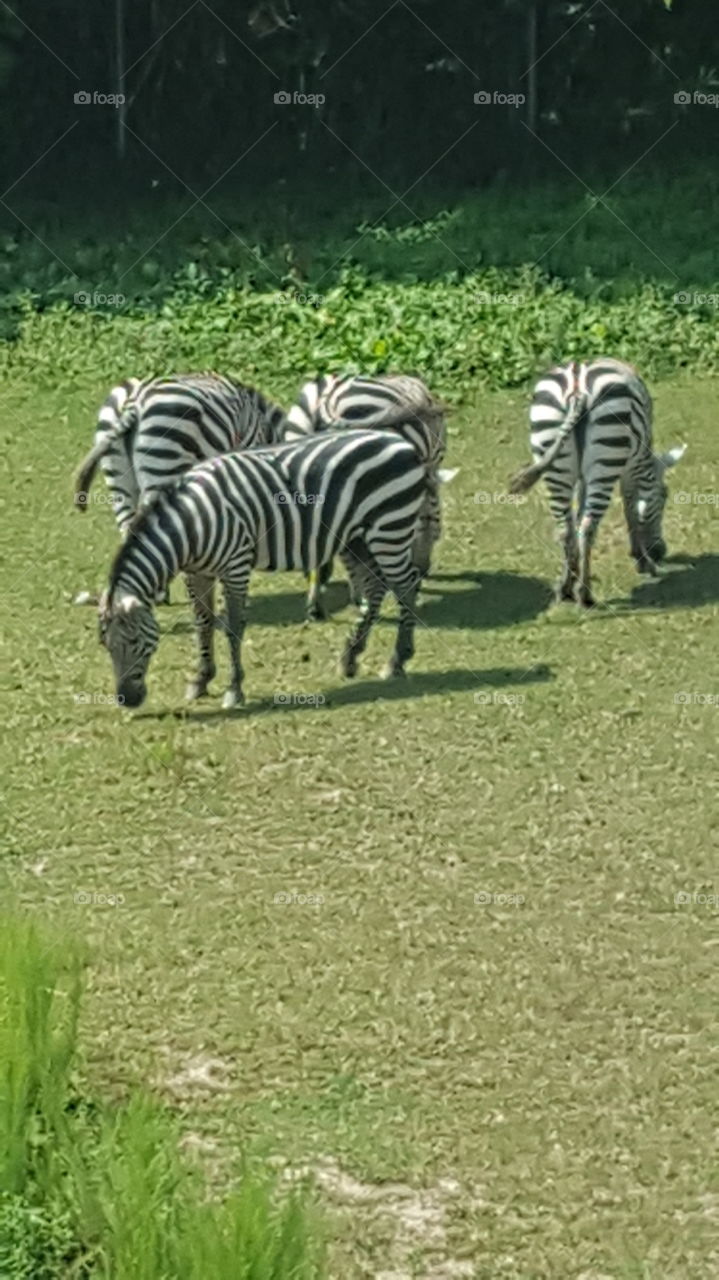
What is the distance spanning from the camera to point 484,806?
Result: 40.0ft

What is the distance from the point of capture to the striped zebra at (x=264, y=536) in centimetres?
1316

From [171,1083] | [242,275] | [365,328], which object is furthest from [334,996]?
[242,275]

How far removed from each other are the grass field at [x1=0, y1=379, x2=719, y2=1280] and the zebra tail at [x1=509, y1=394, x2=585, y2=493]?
2.90ft

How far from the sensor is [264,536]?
13.6m

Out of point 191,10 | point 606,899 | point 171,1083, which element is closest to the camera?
point 171,1083

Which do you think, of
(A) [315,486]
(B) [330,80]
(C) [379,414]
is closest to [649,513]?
(C) [379,414]

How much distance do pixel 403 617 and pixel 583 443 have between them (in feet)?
6.71

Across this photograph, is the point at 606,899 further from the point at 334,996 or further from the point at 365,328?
the point at 365,328

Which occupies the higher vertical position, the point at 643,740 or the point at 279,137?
the point at 279,137

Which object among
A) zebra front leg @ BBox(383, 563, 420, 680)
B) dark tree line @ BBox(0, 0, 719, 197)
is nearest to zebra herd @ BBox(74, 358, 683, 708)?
zebra front leg @ BBox(383, 563, 420, 680)

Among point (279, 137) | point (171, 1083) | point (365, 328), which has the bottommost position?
point (171, 1083)

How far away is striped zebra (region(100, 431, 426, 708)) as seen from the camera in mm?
13164

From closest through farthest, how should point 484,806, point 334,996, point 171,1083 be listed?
point 171,1083
point 334,996
point 484,806

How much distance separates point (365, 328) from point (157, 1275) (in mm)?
14692
